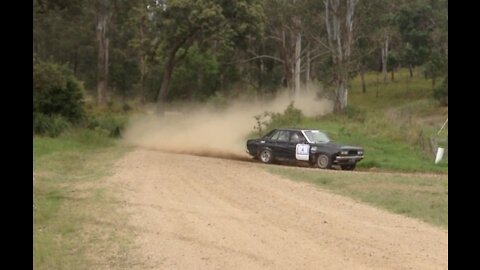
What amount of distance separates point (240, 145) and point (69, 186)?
16.0 meters

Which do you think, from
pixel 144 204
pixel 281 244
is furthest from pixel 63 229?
pixel 281 244

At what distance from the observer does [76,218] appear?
11.6m

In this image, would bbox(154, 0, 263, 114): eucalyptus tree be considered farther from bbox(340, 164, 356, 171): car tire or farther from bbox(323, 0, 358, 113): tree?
bbox(340, 164, 356, 171): car tire

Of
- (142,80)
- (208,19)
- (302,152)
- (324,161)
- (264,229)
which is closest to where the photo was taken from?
(264,229)

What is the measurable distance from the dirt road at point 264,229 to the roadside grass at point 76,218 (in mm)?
376

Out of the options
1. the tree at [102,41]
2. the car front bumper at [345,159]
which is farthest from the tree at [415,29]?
the car front bumper at [345,159]

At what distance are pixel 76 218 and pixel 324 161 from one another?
12.2 m

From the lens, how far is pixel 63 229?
1066cm

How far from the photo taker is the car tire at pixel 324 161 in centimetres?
2200

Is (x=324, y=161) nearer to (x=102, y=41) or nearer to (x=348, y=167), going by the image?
(x=348, y=167)

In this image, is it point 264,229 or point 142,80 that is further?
point 142,80

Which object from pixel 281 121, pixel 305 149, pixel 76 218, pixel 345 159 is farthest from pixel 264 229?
pixel 281 121

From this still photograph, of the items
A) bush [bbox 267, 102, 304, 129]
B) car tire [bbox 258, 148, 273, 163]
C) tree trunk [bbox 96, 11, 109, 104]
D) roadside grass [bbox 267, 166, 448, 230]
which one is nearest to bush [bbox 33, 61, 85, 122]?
bush [bbox 267, 102, 304, 129]
